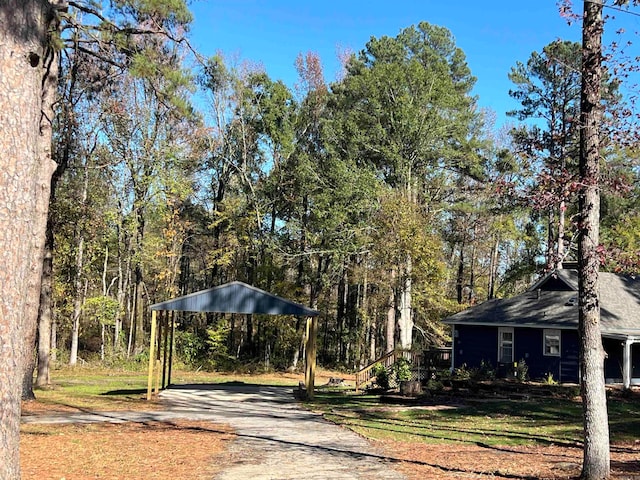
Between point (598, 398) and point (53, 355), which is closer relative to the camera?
point (598, 398)

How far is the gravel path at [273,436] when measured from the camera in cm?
754

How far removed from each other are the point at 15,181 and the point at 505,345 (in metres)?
21.1

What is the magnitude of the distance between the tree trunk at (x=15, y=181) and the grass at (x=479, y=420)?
7267 millimetres

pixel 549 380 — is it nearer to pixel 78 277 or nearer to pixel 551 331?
pixel 551 331

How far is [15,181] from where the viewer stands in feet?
14.8

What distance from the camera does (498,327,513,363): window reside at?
22438 mm

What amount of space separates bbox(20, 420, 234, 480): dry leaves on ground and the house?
46.0 feet

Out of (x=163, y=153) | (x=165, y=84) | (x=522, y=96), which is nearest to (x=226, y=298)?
(x=165, y=84)

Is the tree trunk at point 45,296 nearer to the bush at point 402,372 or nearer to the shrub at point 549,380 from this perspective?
the bush at point 402,372

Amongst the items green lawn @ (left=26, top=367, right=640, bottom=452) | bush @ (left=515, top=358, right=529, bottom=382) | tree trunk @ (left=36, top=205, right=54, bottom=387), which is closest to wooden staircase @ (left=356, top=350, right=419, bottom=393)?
green lawn @ (left=26, top=367, right=640, bottom=452)

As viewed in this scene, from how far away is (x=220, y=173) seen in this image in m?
32.9

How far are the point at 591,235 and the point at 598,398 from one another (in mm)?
2002

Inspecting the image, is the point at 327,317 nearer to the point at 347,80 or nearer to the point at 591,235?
the point at 347,80

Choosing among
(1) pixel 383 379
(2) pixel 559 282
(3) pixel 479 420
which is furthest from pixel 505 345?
(3) pixel 479 420
